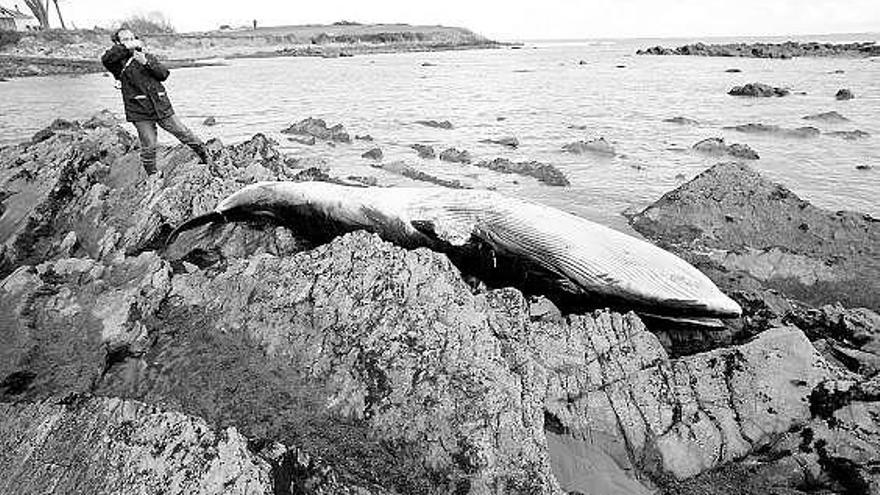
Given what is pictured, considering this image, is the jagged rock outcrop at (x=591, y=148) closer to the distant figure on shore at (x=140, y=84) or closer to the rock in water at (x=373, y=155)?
the rock in water at (x=373, y=155)

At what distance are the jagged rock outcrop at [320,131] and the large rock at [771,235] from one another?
8.52 m

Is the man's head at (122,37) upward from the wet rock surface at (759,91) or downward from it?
upward

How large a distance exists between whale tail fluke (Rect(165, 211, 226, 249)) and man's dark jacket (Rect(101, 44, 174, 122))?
2383 millimetres

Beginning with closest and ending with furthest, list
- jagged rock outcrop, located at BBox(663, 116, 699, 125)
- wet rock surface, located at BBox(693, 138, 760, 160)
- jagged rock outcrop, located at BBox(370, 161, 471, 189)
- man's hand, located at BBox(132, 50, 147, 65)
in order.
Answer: man's hand, located at BBox(132, 50, 147, 65)
jagged rock outcrop, located at BBox(370, 161, 471, 189)
wet rock surface, located at BBox(693, 138, 760, 160)
jagged rock outcrop, located at BBox(663, 116, 699, 125)

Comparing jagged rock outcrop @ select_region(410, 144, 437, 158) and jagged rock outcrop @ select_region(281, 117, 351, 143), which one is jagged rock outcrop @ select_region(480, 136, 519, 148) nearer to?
jagged rock outcrop @ select_region(410, 144, 437, 158)

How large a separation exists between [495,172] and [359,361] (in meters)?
8.56

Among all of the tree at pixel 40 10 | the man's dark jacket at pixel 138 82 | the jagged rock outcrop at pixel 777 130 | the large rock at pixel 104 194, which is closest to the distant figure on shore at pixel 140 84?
the man's dark jacket at pixel 138 82

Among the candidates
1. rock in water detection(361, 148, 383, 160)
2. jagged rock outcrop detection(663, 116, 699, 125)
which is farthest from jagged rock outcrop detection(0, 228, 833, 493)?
jagged rock outcrop detection(663, 116, 699, 125)

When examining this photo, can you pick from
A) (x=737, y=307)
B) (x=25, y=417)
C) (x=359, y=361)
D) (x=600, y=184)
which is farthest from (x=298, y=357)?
(x=600, y=184)

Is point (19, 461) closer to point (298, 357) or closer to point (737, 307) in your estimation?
point (298, 357)

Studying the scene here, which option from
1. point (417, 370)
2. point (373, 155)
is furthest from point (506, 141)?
point (417, 370)

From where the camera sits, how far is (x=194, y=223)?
5.82 m

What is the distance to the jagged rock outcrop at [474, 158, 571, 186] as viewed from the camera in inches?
437

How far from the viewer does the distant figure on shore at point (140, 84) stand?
24.5ft
